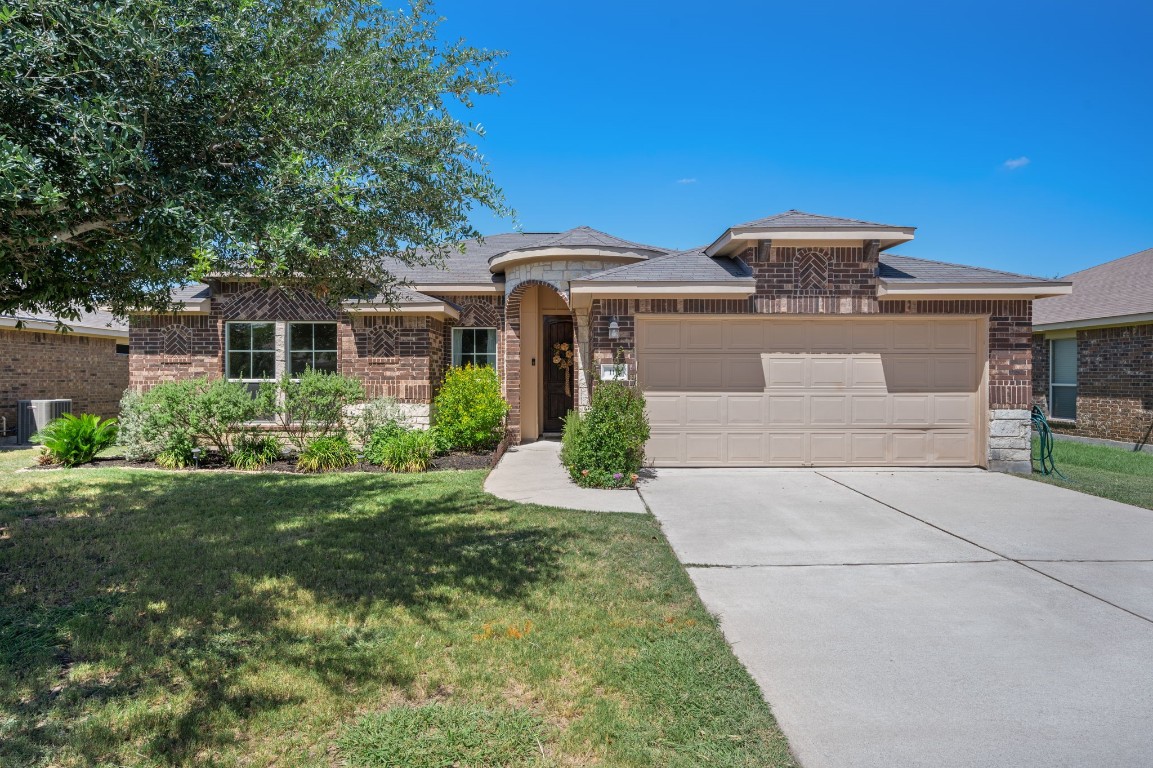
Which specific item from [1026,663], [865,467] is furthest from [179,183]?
[865,467]

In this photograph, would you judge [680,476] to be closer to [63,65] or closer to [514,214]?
[514,214]

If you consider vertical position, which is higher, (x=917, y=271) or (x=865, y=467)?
(x=917, y=271)

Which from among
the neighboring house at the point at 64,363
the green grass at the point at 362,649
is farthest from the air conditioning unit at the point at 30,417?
the green grass at the point at 362,649

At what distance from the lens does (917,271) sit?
970cm

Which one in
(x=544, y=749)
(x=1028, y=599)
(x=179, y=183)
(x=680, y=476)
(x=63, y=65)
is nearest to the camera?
(x=544, y=749)

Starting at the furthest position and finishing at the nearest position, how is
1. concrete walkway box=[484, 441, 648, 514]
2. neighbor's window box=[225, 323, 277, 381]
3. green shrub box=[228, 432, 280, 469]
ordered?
1. neighbor's window box=[225, 323, 277, 381]
2. green shrub box=[228, 432, 280, 469]
3. concrete walkway box=[484, 441, 648, 514]

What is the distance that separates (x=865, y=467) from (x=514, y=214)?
22.5ft

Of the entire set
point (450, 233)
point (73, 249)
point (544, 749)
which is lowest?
point (544, 749)

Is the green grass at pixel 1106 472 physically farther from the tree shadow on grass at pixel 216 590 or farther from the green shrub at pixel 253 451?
the green shrub at pixel 253 451

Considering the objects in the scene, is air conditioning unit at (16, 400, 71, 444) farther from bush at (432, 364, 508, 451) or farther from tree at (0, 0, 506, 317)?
tree at (0, 0, 506, 317)

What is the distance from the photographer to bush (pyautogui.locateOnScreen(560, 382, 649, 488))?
8.34m

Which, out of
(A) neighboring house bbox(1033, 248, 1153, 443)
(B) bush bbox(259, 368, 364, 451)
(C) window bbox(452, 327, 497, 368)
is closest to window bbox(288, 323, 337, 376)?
(B) bush bbox(259, 368, 364, 451)

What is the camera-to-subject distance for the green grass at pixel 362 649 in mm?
2646

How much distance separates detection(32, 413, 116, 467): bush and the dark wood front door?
25.6 feet
